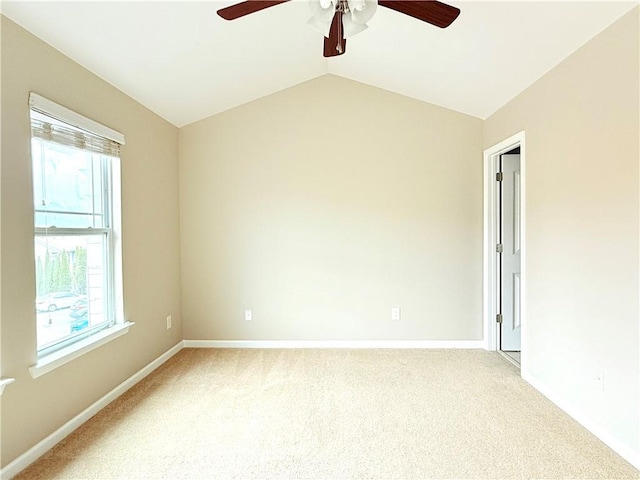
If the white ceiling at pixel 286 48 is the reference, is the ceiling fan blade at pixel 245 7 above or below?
below

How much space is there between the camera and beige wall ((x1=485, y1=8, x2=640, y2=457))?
1889 mm

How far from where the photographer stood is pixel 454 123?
373cm

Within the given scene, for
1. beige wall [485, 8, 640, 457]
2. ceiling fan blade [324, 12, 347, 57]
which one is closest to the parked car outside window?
ceiling fan blade [324, 12, 347, 57]

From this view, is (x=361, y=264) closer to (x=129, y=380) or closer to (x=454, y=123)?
(x=454, y=123)

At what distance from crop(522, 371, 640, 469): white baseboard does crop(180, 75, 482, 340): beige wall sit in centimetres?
105

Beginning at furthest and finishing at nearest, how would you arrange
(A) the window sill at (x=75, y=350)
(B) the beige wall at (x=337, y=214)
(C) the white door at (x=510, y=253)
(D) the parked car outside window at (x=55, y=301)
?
(B) the beige wall at (x=337, y=214) < (C) the white door at (x=510, y=253) < (D) the parked car outside window at (x=55, y=301) < (A) the window sill at (x=75, y=350)

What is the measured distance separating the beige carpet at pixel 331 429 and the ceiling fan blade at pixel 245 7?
2.25 metres

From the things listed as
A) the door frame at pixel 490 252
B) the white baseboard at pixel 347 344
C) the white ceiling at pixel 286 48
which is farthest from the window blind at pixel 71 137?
the door frame at pixel 490 252

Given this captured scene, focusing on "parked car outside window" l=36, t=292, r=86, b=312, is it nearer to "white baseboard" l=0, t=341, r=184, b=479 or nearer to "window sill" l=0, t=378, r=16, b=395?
"window sill" l=0, t=378, r=16, b=395

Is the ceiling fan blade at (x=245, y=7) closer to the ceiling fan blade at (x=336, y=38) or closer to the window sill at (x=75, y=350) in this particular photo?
the ceiling fan blade at (x=336, y=38)

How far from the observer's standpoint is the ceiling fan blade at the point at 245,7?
5.15 ft

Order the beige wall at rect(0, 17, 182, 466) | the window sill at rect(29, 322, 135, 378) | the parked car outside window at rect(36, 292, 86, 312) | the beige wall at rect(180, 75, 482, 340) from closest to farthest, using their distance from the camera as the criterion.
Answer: the beige wall at rect(0, 17, 182, 466) < the window sill at rect(29, 322, 135, 378) < the parked car outside window at rect(36, 292, 86, 312) < the beige wall at rect(180, 75, 482, 340)

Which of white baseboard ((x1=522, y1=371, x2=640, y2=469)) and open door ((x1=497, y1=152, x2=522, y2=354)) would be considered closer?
white baseboard ((x1=522, y1=371, x2=640, y2=469))

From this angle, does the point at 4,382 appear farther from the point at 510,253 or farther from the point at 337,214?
the point at 510,253
